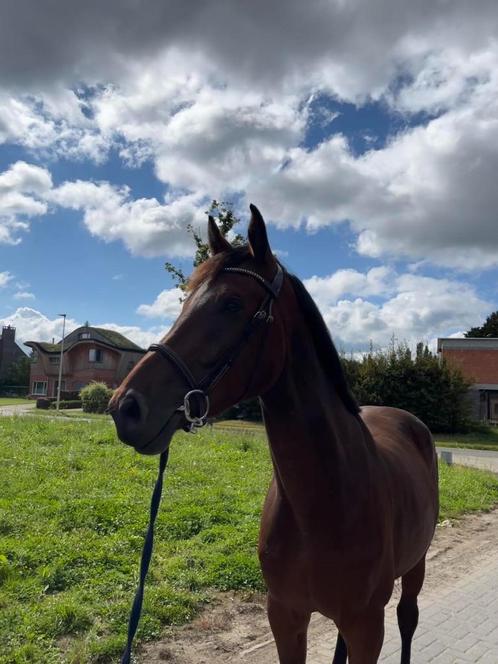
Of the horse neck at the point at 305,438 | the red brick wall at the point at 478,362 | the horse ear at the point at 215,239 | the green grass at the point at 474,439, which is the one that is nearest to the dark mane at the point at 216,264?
the horse ear at the point at 215,239

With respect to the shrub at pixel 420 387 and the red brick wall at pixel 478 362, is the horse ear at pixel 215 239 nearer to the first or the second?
the shrub at pixel 420 387

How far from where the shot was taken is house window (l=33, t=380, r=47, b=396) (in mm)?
58478

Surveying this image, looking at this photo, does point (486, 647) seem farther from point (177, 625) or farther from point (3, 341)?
point (3, 341)

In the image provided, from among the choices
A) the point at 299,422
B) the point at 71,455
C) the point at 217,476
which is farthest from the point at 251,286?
the point at 71,455

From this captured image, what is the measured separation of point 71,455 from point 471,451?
604 inches

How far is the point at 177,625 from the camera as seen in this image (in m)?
4.02

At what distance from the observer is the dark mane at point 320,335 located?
2.14 m

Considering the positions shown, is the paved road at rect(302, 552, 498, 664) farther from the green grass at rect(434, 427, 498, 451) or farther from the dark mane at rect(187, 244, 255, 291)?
the green grass at rect(434, 427, 498, 451)

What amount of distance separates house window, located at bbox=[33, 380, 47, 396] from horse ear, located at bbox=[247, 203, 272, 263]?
60.9 meters

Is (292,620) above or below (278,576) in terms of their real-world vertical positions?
below

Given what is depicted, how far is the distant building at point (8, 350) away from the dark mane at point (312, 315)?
84.2m

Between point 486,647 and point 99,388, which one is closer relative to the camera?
point 486,647

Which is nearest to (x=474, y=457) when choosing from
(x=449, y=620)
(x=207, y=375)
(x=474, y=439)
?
(x=474, y=439)

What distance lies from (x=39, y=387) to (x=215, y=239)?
2441 inches
